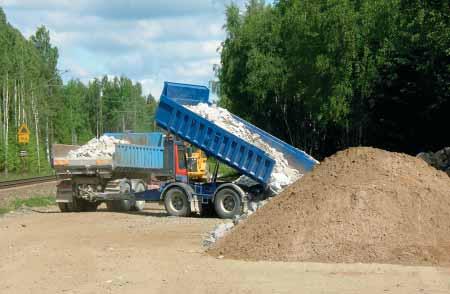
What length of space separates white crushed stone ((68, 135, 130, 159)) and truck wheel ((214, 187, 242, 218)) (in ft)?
15.4

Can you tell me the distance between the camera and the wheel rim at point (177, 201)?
76.0 feet

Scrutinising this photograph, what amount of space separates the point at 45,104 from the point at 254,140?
7472cm

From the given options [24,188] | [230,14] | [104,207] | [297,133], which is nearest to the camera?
[104,207]

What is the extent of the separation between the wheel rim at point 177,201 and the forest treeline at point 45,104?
38.2m

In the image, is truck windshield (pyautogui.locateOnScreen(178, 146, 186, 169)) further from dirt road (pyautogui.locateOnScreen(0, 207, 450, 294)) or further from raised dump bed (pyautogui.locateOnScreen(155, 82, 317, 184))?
dirt road (pyautogui.locateOnScreen(0, 207, 450, 294))

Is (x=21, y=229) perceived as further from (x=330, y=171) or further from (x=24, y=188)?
(x=24, y=188)

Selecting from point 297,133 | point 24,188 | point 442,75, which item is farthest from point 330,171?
point 297,133

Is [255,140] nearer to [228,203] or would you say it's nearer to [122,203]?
[228,203]

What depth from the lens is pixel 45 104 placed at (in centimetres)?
9369

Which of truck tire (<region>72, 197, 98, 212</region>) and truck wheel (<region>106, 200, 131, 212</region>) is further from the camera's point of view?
truck wheel (<region>106, 200, 131, 212</region>)

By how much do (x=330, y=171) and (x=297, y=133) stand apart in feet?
126

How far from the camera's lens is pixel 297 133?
5397cm

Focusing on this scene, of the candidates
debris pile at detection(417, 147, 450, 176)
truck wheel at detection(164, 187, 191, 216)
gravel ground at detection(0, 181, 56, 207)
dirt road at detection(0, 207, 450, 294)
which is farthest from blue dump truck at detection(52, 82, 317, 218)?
gravel ground at detection(0, 181, 56, 207)

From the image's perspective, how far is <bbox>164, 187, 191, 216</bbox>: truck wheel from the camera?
23.0 metres
